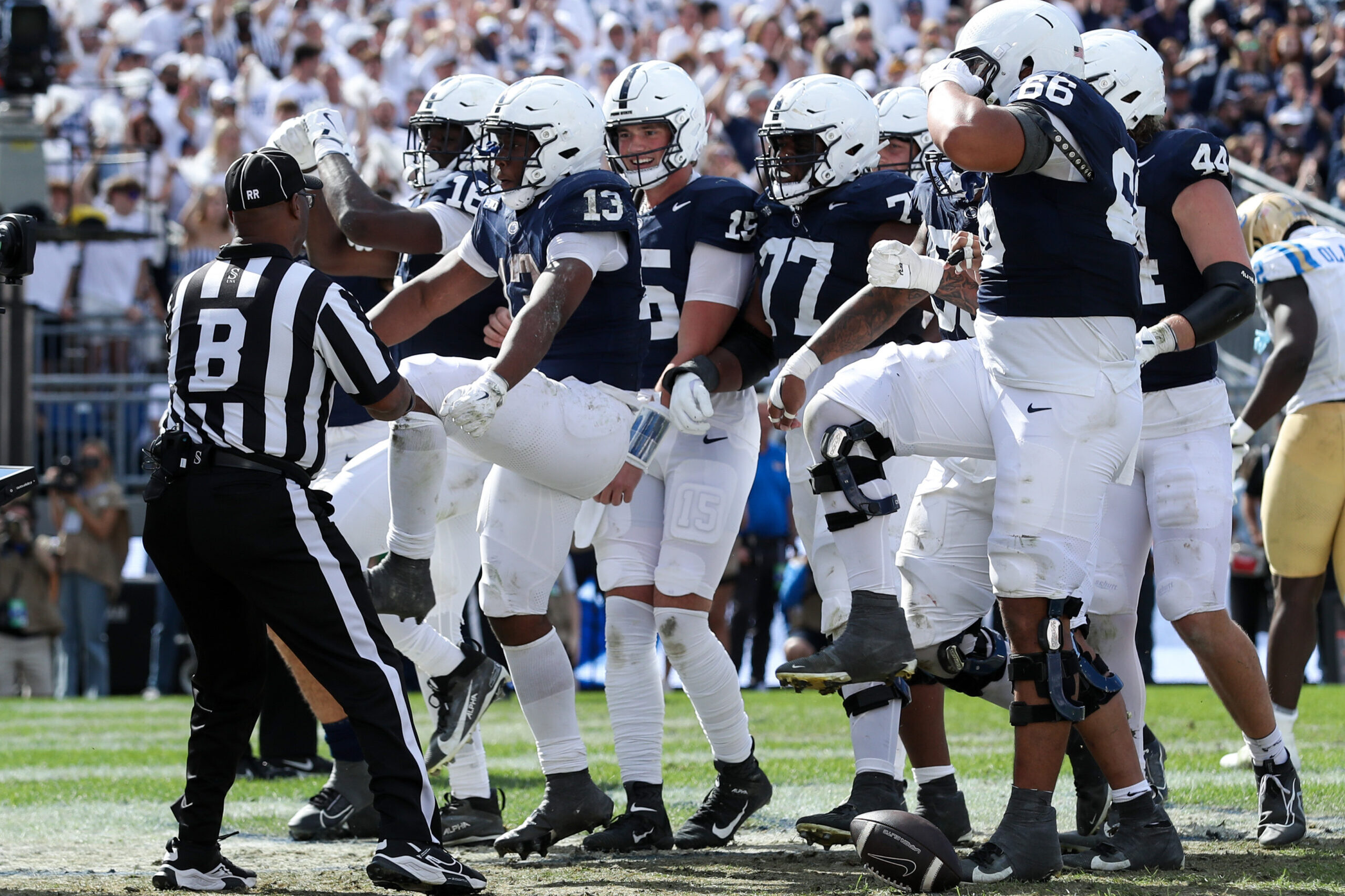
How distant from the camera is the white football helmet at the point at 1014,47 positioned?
4.28 m

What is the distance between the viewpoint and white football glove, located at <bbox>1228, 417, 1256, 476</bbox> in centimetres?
530

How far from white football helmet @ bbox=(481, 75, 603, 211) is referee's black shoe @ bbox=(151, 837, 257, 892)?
2.08 meters

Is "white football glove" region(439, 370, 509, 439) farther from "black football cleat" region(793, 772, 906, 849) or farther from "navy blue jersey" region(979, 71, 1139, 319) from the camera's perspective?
"black football cleat" region(793, 772, 906, 849)

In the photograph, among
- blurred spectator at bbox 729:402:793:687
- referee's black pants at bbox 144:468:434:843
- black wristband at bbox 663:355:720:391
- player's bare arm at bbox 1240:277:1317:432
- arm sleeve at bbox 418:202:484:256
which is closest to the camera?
referee's black pants at bbox 144:468:434:843

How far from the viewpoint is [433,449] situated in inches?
181

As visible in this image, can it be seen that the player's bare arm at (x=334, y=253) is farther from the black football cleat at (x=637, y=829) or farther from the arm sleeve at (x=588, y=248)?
the black football cleat at (x=637, y=829)

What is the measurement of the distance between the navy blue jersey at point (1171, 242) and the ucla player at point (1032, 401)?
609 millimetres

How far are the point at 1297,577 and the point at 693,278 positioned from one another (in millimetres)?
2582

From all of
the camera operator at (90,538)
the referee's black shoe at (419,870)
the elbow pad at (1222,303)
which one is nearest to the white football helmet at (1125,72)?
the elbow pad at (1222,303)

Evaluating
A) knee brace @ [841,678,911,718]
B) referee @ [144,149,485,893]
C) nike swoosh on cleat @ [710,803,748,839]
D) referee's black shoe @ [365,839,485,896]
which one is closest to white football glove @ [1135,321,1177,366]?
knee brace @ [841,678,911,718]

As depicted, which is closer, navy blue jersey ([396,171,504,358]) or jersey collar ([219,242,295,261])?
jersey collar ([219,242,295,261])

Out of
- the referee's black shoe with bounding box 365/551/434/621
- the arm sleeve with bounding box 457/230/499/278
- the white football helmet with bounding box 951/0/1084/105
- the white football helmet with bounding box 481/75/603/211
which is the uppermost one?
the white football helmet with bounding box 951/0/1084/105

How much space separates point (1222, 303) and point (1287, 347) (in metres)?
1.65

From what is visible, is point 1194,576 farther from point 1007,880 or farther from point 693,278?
point 693,278
